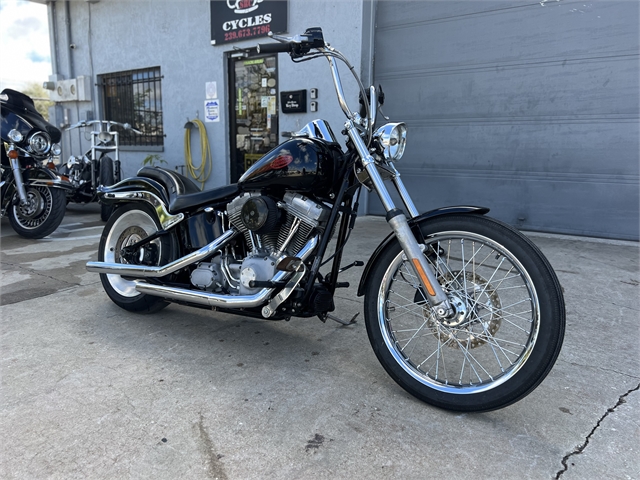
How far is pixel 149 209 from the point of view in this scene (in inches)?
121

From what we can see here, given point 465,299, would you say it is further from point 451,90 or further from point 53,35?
point 53,35

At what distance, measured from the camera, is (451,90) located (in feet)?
20.0

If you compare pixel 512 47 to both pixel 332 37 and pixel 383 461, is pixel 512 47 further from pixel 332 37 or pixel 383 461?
pixel 383 461

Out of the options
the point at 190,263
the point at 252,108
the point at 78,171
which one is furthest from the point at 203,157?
the point at 190,263

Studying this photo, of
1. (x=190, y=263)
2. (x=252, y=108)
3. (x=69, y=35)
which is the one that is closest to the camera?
(x=190, y=263)

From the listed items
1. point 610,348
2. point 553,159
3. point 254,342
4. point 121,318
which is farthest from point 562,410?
point 553,159

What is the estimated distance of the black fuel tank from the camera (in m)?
2.23

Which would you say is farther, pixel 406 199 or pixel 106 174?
pixel 106 174

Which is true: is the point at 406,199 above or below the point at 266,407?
above

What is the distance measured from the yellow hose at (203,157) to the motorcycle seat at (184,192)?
499cm

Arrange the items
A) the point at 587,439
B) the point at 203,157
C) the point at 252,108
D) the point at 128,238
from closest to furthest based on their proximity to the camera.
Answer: the point at 587,439, the point at 128,238, the point at 252,108, the point at 203,157

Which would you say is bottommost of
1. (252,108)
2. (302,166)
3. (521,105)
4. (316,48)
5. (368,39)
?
(302,166)

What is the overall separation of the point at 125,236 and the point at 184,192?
A: 672 mm

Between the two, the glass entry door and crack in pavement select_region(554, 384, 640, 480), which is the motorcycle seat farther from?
the glass entry door
